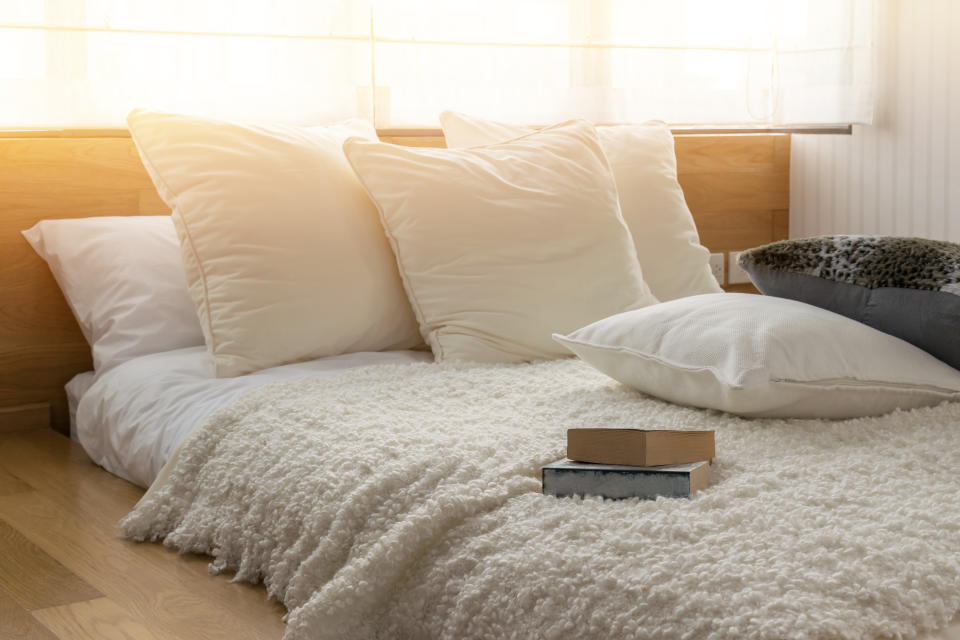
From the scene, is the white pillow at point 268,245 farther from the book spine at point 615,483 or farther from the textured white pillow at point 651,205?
the book spine at point 615,483

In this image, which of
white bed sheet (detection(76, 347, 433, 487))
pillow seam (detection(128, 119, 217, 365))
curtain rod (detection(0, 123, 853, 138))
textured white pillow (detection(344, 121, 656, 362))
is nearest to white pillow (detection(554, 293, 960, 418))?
textured white pillow (detection(344, 121, 656, 362))

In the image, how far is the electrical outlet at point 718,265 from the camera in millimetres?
2757

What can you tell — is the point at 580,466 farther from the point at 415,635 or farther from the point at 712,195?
the point at 712,195

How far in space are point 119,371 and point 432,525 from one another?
95cm

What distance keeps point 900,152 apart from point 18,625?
2357 millimetres

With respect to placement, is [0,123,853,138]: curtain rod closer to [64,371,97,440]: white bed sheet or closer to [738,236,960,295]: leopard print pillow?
[64,371,97,440]: white bed sheet

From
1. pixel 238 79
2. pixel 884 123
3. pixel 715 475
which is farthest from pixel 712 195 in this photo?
pixel 715 475

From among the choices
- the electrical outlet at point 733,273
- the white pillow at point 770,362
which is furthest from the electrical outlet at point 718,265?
the white pillow at point 770,362

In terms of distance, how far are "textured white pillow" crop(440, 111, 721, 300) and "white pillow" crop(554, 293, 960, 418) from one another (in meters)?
0.67

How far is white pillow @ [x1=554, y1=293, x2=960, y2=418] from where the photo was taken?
4.18 ft

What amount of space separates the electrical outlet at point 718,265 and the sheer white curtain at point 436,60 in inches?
13.7

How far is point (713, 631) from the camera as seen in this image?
2.56 ft

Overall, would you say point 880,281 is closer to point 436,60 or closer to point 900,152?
point 436,60

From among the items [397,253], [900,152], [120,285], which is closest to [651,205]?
[397,253]
